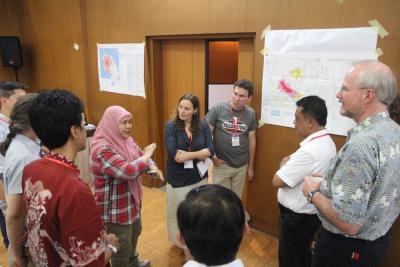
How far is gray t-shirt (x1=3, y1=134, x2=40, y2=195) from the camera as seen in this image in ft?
4.68

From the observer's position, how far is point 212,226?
83cm

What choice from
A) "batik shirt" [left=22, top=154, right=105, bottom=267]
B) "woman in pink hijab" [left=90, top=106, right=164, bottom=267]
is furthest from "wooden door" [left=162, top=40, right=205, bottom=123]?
"batik shirt" [left=22, top=154, right=105, bottom=267]

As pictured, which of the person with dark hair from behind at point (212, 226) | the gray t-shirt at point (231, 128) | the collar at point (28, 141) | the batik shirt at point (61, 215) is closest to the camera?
the person with dark hair from behind at point (212, 226)

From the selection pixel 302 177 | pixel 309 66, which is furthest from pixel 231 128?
pixel 302 177

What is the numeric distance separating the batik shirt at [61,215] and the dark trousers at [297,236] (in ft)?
4.19

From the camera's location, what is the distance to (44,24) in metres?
5.07

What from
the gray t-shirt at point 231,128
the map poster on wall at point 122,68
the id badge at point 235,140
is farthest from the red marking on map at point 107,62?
the id badge at point 235,140

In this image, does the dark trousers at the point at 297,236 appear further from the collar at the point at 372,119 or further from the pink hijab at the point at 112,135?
the pink hijab at the point at 112,135

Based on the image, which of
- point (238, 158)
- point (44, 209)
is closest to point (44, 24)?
point (238, 158)

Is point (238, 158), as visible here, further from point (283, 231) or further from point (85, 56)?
point (85, 56)

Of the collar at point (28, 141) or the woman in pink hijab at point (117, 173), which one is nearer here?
the collar at point (28, 141)

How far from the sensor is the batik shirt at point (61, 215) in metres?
1.04

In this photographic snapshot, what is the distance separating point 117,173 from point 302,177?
3.84 feet

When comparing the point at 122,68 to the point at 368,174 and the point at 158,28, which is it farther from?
the point at 368,174
